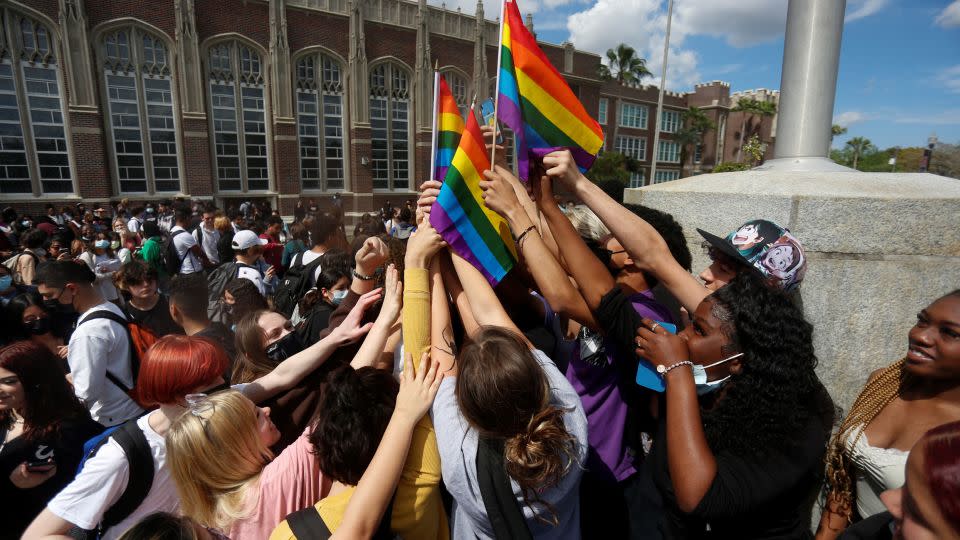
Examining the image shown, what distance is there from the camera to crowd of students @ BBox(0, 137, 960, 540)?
141 centimetres

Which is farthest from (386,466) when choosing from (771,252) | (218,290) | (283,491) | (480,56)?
(480,56)

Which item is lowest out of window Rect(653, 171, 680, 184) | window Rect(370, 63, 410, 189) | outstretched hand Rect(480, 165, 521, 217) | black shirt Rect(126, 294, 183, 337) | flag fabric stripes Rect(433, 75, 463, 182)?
black shirt Rect(126, 294, 183, 337)

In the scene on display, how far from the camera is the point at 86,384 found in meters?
2.62

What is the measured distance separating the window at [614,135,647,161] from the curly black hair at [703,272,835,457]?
40990 mm

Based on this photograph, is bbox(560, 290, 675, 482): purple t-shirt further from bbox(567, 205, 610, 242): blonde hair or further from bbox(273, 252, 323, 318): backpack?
bbox(273, 252, 323, 318): backpack

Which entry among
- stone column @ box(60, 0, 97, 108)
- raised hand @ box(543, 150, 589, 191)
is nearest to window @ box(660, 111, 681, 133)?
stone column @ box(60, 0, 97, 108)

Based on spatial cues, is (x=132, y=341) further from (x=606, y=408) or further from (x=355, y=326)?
(x=606, y=408)

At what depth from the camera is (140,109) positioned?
1883 centimetres

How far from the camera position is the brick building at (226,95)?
17.3 meters

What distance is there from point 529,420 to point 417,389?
0.40 m

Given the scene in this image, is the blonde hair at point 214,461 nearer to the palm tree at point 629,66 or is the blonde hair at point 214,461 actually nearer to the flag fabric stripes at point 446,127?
the flag fabric stripes at point 446,127

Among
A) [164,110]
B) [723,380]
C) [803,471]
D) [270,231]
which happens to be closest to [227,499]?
[723,380]

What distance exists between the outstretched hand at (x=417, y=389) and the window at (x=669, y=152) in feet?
158

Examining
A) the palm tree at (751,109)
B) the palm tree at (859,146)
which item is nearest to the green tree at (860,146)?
the palm tree at (859,146)
